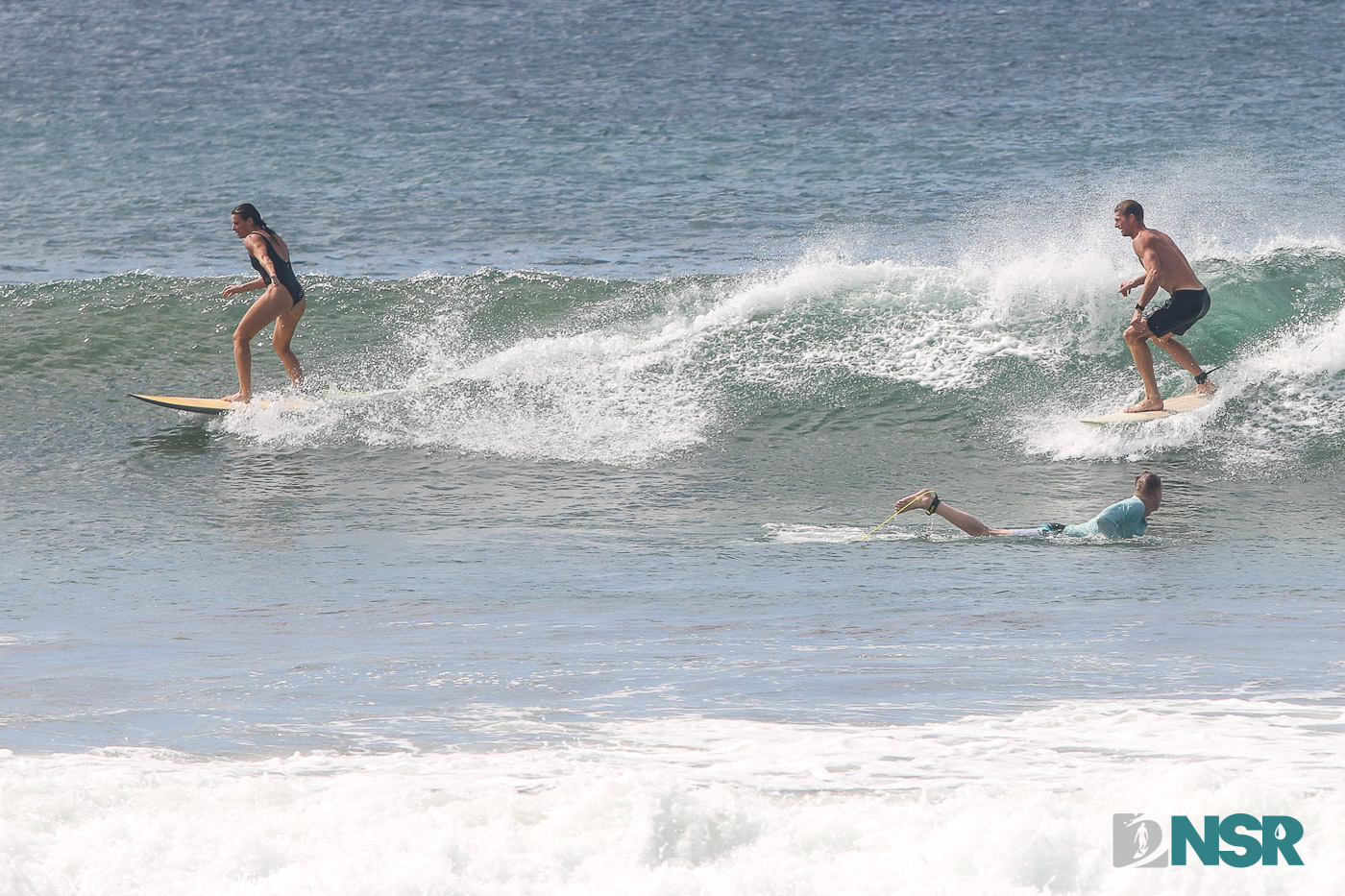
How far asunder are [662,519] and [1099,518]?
2.44 meters

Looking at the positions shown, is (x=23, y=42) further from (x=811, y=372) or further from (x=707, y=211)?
(x=811, y=372)

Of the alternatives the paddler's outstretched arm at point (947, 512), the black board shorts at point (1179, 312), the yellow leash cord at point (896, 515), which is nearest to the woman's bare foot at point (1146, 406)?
the black board shorts at point (1179, 312)

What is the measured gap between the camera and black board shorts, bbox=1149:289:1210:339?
1000cm

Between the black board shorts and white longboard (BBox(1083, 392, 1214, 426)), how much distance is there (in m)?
0.51

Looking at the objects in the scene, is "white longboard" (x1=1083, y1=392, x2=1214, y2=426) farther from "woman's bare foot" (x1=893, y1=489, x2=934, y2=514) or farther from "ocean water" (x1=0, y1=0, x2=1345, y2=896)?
"woman's bare foot" (x1=893, y1=489, x2=934, y2=514)

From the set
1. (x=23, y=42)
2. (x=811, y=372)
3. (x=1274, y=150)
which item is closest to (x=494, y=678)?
(x=811, y=372)

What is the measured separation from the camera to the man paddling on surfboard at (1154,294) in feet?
32.6

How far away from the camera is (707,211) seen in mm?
19516

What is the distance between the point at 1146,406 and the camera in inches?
400

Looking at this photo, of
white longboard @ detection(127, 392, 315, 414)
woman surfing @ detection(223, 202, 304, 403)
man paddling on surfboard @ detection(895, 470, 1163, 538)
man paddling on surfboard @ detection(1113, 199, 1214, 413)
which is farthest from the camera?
white longboard @ detection(127, 392, 315, 414)

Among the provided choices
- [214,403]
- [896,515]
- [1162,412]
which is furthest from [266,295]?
[1162,412]

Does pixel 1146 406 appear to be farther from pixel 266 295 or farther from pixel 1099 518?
pixel 266 295

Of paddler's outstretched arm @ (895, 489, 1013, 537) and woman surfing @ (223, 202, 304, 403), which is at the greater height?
woman surfing @ (223, 202, 304, 403)

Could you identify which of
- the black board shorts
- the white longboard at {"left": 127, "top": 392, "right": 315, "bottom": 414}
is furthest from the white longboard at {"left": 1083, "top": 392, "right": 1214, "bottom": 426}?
the white longboard at {"left": 127, "top": 392, "right": 315, "bottom": 414}
